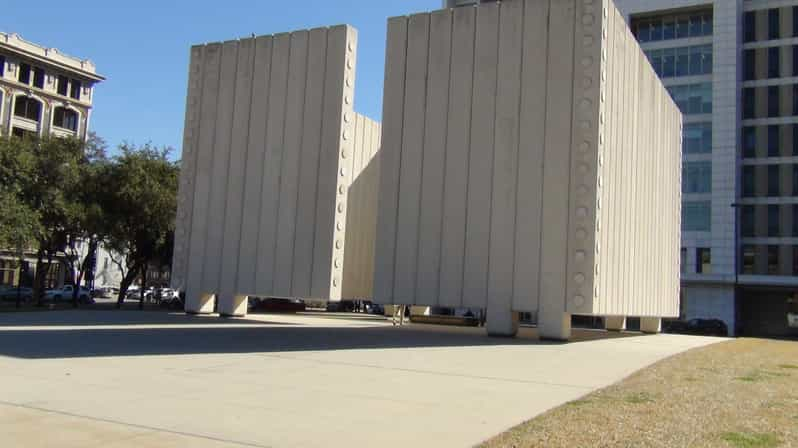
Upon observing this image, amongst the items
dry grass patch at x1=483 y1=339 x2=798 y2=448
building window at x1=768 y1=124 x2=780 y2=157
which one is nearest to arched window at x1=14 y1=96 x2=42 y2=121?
building window at x1=768 y1=124 x2=780 y2=157

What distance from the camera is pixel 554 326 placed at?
78.2 ft

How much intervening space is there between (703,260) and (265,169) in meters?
45.7

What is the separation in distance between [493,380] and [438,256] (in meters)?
12.3

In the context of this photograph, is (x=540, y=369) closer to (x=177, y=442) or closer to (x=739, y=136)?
(x=177, y=442)

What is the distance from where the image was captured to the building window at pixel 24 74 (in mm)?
71750

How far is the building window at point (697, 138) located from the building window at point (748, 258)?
8770mm

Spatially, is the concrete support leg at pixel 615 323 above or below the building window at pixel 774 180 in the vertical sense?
below

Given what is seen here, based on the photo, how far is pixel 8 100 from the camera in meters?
70.4

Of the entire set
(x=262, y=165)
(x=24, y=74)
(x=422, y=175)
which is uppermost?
(x=24, y=74)

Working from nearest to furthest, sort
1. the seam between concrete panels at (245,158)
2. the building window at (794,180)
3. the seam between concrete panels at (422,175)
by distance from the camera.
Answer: the seam between concrete panels at (422,175)
the seam between concrete panels at (245,158)
the building window at (794,180)

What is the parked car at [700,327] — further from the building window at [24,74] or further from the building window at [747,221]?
the building window at [24,74]

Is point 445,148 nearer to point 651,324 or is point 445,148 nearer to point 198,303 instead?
point 198,303

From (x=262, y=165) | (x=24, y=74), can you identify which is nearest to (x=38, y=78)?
(x=24, y=74)

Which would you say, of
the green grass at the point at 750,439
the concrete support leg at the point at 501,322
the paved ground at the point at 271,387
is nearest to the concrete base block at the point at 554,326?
the concrete support leg at the point at 501,322
